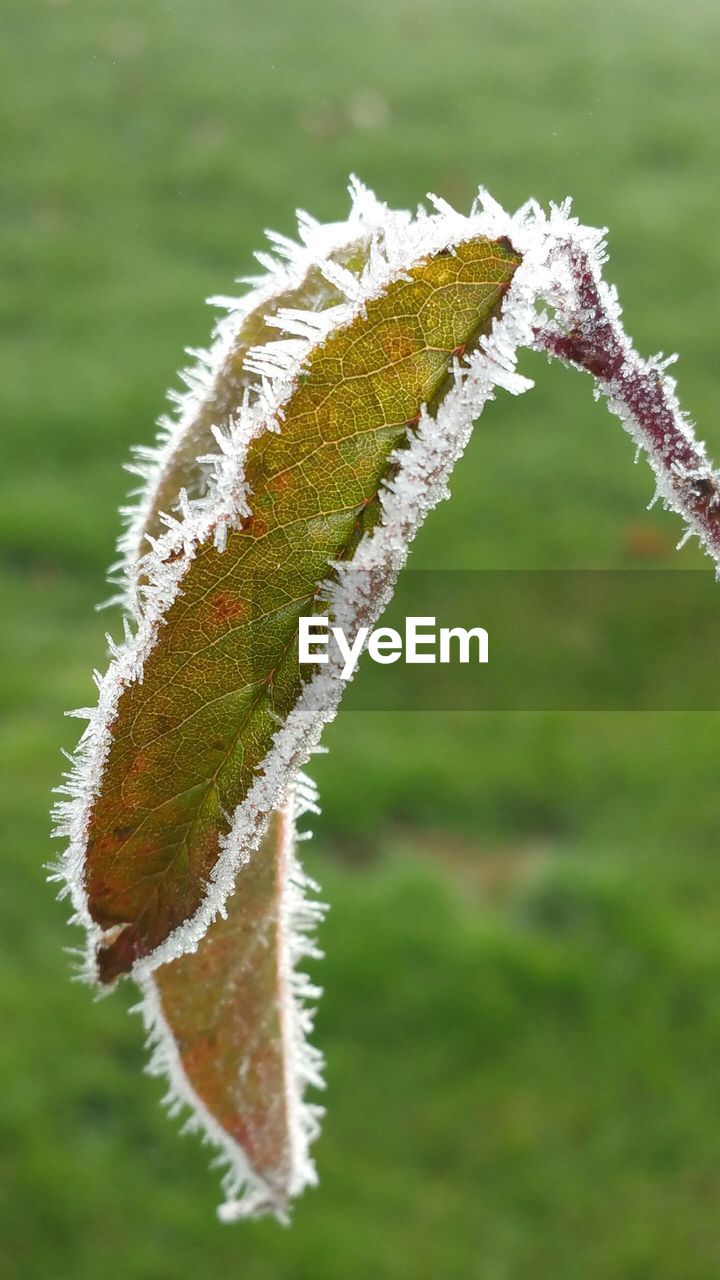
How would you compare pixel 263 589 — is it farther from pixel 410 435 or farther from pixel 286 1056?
pixel 286 1056

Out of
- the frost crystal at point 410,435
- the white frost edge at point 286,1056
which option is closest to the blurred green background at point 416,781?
the white frost edge at point 286,1056

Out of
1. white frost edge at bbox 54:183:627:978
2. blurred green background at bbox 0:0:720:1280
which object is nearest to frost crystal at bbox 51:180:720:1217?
white frost edge at bbox 54:183:627:978

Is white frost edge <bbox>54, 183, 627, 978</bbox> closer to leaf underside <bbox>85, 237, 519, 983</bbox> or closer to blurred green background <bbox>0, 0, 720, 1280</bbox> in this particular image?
leaf underside <bbox>85, 237, 519, 983</bbox>

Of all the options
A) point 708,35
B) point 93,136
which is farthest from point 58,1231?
point 708,35

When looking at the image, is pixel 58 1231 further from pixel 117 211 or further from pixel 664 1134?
pixel 117 211

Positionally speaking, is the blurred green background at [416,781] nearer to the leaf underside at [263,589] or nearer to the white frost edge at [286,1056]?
the white frost edge at [286,1056]

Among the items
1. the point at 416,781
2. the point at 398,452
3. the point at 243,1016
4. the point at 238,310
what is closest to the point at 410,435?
the point at 398,452
